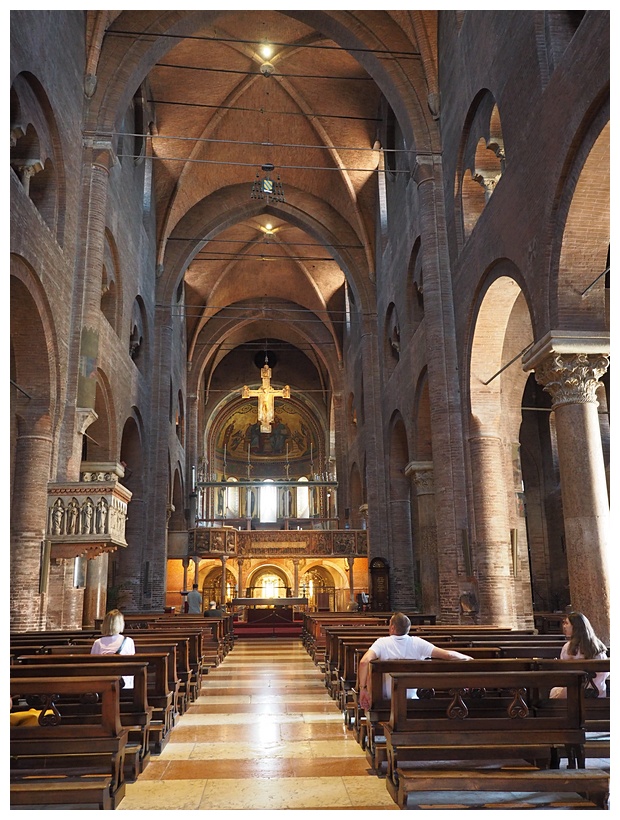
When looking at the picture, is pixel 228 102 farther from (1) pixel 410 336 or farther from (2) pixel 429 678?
(2) pixel 429 678

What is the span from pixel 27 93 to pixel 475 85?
26.0 ft

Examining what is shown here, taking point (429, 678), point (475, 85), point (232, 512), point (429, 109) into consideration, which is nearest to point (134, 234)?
point (429, 109)

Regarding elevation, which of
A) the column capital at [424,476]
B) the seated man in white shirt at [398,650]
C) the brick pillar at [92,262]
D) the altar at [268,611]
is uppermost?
the brick pillar at [92,262]

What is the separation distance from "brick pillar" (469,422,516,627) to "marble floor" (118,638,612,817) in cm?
480

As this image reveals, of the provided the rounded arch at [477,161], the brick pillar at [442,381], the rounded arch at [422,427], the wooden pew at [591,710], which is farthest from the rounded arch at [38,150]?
the wooden pew at [591,710]

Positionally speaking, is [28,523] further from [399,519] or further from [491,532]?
[399,519]

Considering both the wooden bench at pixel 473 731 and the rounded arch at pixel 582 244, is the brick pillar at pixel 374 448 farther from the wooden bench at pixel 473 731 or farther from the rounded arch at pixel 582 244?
the wooden bench at pixel 473 731

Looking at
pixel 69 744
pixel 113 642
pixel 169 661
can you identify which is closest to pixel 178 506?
pixel 169 661

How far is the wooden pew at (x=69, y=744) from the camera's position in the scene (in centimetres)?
450

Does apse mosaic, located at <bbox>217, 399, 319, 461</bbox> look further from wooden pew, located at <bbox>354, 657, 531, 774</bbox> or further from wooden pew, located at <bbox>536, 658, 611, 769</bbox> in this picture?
wooden pew, located at <bbox>536, 658, 611, 769</bbox>

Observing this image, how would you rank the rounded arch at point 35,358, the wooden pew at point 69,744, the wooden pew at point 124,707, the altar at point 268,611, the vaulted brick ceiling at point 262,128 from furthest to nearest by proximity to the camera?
the altar at point 268,611 → the vaulted brick ceiling at point 262,128 → the rounded arch at point 35,358 → the wooden pew at point 124,707 → the wooden pew at point 69,744

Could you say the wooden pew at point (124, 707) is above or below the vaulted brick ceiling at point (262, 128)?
below

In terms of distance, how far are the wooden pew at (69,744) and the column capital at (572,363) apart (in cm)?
730

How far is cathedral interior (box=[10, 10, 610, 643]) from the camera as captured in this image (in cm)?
1003
